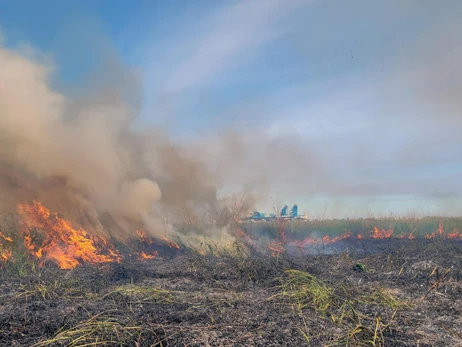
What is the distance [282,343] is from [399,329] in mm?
1730

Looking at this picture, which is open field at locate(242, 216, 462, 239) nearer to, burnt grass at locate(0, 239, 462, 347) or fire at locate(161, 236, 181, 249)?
fire at locate(161, 236, 181, 249)

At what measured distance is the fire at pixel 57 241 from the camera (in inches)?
479

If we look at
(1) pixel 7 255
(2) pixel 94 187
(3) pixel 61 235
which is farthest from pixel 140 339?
(2) pixel 94 187

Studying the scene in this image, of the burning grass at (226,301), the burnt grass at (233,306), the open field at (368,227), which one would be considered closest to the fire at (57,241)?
the burning grass at (226,301)

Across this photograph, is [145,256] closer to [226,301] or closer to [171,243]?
[171,243]

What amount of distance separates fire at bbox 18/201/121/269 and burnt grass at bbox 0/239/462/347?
1580mm

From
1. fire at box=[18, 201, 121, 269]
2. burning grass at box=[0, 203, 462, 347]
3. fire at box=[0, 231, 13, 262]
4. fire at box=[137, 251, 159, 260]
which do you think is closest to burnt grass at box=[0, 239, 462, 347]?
burning grass at box=[0, 203, 462, 347]

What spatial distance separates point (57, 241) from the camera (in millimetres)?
12750

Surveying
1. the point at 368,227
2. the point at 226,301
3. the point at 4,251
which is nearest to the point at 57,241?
the point at 4,251

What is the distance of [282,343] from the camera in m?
4.87

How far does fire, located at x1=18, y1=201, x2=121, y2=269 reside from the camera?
12156 mm

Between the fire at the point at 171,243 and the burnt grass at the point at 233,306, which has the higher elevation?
the fire at the point at 171,243

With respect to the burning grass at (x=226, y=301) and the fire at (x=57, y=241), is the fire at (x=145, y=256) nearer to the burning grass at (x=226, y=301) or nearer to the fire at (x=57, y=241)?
the fire at (x=57, y=241)

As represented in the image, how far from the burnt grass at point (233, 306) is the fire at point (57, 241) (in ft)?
5.18
